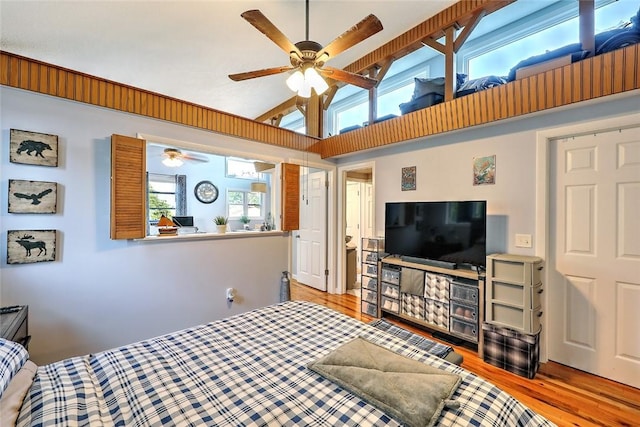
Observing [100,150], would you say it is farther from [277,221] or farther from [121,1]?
[277,221]

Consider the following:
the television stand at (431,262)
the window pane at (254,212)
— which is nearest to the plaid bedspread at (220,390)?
the television stand at (431,262)

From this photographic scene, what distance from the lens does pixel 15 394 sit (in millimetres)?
928

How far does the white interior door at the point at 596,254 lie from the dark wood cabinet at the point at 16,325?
3860 mm

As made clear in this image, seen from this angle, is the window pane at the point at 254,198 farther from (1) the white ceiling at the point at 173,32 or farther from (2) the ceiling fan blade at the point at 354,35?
(2) the ceiling fan blade at the point at 354,35

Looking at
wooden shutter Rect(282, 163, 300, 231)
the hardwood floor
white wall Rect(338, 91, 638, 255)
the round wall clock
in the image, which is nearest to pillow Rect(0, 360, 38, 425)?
wooden shutter Rect(282, 163, 300, 231)

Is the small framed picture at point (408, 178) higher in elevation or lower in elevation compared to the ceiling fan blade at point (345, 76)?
lower

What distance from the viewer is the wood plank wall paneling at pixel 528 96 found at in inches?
72.1

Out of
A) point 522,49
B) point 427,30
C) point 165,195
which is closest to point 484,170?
point 522,49

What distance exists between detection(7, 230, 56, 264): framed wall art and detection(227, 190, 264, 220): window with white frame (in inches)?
197

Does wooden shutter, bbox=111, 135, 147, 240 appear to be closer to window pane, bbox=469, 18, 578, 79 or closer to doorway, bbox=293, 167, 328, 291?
doorway, bbox=293, 167, 328, 291

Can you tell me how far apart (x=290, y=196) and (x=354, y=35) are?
6.89 feet

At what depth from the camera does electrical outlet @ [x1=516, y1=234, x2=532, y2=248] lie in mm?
2443

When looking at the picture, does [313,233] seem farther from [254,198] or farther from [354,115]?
[254,198]

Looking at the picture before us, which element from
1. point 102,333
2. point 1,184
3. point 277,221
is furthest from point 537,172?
point 1,184
